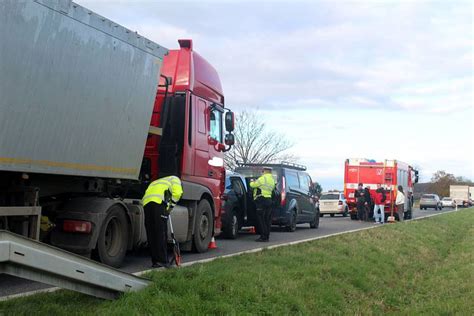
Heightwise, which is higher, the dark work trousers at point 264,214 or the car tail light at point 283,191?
the car tail light at point 283,191

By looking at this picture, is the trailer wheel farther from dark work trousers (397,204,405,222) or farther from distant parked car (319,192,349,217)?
distant parked car (319,192,349,217)

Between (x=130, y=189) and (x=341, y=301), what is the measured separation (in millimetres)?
3770

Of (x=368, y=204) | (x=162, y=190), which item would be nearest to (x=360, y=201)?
(x=368, y=204)

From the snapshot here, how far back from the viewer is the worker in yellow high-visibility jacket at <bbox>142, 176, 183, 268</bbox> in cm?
734

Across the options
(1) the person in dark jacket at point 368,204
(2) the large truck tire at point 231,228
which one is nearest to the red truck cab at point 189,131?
(2) the large truck tire at point 231,228

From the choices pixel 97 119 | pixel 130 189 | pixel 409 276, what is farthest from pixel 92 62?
pixel 409 276

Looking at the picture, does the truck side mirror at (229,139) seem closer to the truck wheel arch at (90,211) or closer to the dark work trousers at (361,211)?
the truck wheel arch at (90,211)

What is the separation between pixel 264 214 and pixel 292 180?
4140 mm

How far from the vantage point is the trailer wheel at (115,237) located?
24.7 feet

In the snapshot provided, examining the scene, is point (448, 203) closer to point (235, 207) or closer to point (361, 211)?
point (361, 211)

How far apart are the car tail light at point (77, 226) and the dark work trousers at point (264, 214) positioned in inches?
239

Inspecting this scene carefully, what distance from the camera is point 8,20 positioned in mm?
5195

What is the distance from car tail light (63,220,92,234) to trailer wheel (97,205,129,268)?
39cm

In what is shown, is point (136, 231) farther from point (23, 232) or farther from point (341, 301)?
point (341, 301)
